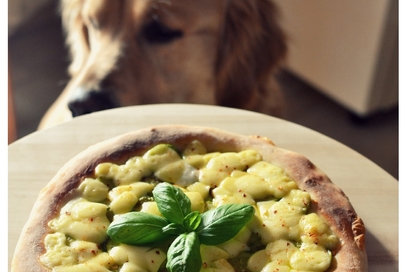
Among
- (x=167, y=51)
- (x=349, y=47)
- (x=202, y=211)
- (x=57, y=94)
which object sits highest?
(x=167, y=51)

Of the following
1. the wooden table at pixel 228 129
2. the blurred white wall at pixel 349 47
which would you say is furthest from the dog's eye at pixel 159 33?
the blurred white wall at pixel 349 47

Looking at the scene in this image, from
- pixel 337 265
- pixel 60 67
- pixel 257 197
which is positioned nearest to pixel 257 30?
pixel 257 197

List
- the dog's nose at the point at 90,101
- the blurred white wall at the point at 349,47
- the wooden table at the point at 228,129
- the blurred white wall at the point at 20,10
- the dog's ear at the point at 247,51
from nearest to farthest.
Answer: the wooden table at the point at 228,129 < the dog's nose at the point at 90,101 < the dog's ear at the point at 247,51 < the blurred white wall at the point at 349,47 < the blurred white wall at the point at 20,10

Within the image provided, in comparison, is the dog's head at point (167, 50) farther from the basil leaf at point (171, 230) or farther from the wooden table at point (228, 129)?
the basil leaf at point (171, 230)

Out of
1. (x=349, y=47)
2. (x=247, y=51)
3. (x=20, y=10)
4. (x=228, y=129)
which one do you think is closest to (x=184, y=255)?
(x=228, y=129)

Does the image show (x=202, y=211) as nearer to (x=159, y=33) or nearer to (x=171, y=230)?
(x=171, y=230)

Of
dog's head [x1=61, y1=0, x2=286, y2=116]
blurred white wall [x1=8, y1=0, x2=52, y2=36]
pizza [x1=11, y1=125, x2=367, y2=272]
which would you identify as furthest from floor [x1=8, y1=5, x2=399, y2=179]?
pizza [x1=11, y1=125, x2=367, y2=272]

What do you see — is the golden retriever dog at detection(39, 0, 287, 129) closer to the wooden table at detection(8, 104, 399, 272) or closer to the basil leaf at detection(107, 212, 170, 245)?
the wooden table at detection(8, 104, 399, 272)
